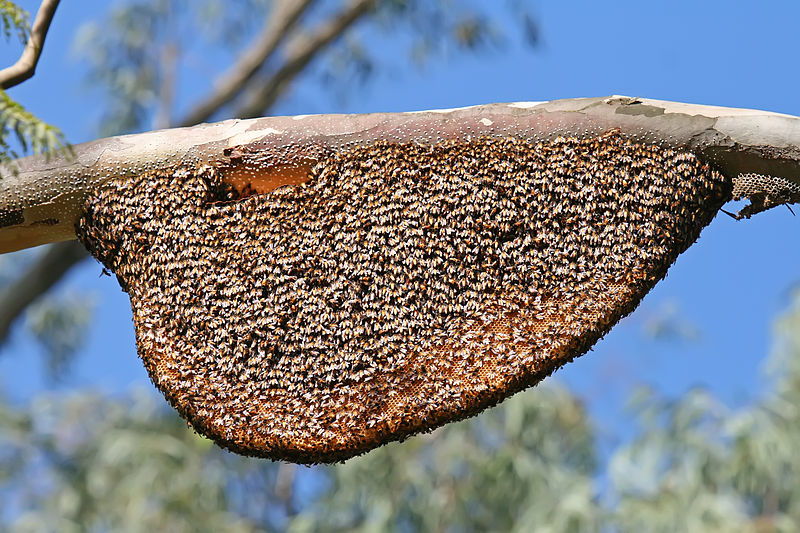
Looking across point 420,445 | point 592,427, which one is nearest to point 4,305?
point 420,445

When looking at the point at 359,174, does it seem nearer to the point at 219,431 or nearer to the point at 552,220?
the point at 552,220

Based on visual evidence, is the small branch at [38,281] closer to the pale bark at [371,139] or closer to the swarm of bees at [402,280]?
the pale bark at [371,139]

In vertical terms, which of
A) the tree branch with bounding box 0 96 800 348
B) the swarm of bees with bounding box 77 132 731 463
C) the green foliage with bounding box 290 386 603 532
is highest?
the tree branch with bounding box 0 96 800 348

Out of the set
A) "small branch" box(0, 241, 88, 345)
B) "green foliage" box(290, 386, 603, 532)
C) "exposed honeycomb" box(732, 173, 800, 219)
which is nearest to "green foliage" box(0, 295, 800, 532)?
"green foliage" box(290, 386, 603, 532)

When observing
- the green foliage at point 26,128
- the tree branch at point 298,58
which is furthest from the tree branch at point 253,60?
the green foliage at point 26,128

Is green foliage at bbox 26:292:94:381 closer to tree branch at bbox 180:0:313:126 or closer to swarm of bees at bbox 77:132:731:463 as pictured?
tree branch at bbox 180:0:313:126

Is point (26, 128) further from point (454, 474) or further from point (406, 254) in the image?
point (454, 474)
